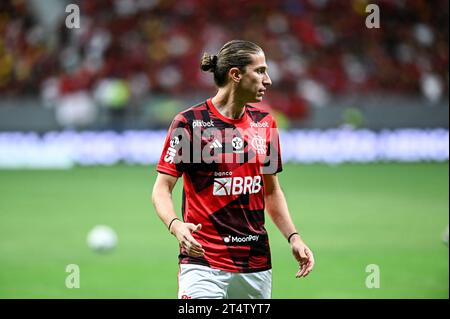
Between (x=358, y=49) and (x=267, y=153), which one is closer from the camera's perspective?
(x=267, y=153)

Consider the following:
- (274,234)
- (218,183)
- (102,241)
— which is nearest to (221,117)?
(218,183)

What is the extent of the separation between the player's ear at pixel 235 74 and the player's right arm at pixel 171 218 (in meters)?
0.69

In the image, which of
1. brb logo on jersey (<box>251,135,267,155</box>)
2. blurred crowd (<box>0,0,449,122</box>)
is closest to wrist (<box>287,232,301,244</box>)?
brb logo on jersey (<box>251,135,267,155</box>)

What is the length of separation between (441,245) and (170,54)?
16.3 metres

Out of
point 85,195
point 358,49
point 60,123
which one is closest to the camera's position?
point 85,195

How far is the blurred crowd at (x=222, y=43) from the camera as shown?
2488 cm

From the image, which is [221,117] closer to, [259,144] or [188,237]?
[259,144]

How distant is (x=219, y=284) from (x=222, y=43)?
21.7 m

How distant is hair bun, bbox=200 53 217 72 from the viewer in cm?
474

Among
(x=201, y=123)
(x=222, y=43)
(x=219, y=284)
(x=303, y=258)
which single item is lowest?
(x=219, y=284)

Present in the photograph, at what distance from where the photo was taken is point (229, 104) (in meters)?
4.75
